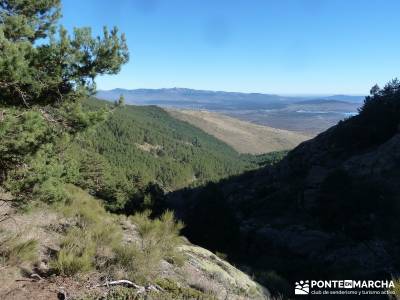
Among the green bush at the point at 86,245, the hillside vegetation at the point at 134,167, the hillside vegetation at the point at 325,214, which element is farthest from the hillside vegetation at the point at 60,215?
the hillside vegetation at the point at 325,214

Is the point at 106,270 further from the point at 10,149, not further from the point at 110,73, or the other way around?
the point at 110,73

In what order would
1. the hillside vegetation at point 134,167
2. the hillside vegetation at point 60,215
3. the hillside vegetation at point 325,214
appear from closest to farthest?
1. the hillside vegetation at point 60,215
2. the hillside vegetation at point 325,214
3. the hillside vegetation at point 134,167

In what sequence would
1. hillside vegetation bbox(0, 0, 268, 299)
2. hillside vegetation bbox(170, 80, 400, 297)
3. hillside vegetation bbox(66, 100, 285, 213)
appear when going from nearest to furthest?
hillside vegetation bbox(0, 0, 268, 299)
hillside vegetation bbox(170, 80, 400, 297)
hillside vegetation bbox(66, 100, 285, 213)

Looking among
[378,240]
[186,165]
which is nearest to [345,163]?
[378,240]

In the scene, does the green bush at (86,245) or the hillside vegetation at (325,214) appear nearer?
the green bush at (86,245)

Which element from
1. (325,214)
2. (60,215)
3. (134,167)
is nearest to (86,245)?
(60,215)

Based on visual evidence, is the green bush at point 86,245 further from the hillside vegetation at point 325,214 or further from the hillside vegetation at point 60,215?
the hillside vegetation at point 325,214

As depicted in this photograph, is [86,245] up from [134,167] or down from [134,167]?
up

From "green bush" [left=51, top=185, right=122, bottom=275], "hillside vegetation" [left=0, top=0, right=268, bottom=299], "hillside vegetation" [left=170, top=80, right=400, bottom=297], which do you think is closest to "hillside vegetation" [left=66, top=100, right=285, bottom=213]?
"hillside vegetation" [left=0, top=0, right=268, bottom=299]

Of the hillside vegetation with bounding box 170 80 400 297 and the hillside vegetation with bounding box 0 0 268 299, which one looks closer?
the hillside vegetation with bounding box 0 0 268 299

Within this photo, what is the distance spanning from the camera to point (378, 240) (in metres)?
25.5

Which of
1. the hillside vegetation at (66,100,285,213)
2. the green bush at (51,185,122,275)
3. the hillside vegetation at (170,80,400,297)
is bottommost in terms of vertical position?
the hillside vegetation at (66,100,285,213)

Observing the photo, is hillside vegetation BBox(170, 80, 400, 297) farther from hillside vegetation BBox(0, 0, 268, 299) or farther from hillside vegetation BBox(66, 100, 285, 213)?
hillside vegetation BBox(66, 100, 285, 213)

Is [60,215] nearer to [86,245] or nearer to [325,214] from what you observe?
[86,245]
